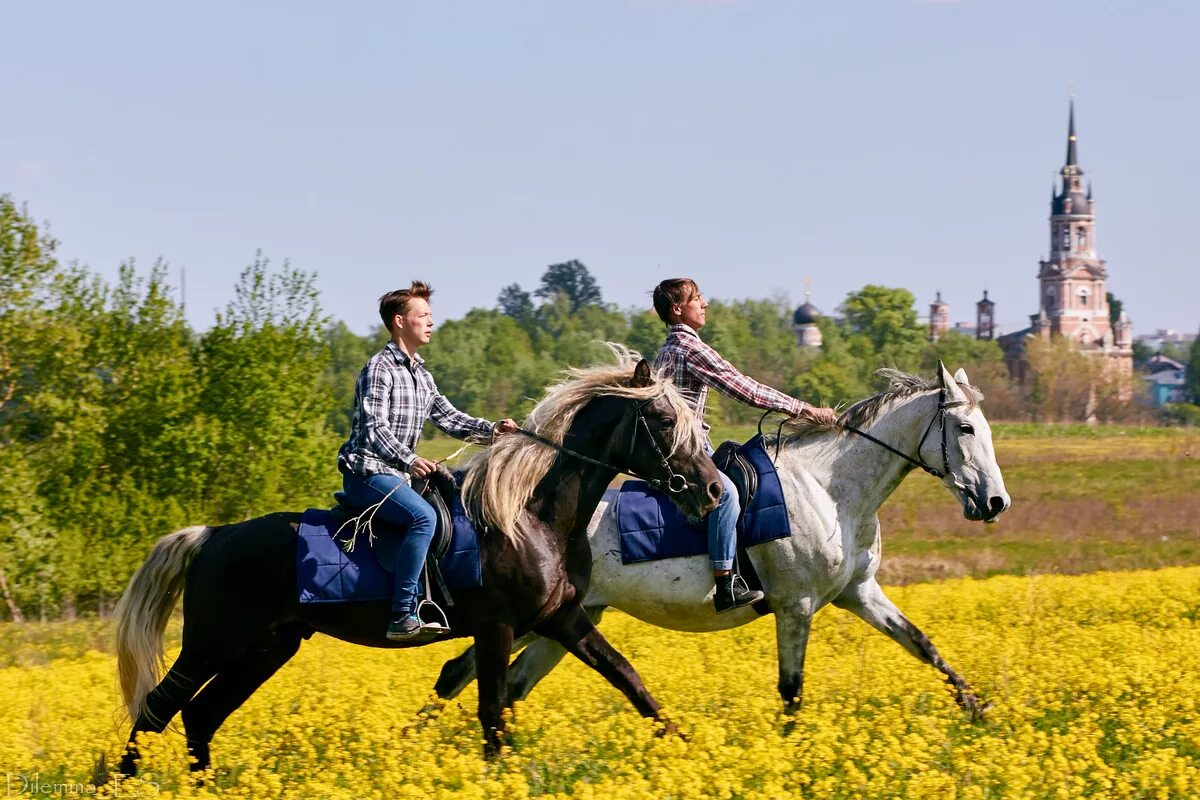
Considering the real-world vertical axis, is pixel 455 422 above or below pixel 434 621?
above

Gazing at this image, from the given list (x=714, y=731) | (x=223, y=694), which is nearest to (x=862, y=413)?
(x=714, y=731)

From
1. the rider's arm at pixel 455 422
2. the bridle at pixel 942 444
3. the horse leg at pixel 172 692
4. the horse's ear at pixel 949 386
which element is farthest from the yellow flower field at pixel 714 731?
the horse's ear at pixel 949 386

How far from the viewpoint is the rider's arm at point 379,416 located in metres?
7.83

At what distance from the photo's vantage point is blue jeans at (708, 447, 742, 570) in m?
8.87

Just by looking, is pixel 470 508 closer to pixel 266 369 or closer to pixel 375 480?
pixel 375 480

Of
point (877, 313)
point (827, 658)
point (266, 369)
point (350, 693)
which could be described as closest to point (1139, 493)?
point (266, 369)

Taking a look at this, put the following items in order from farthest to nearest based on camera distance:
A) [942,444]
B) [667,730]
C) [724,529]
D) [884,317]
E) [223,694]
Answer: [884,317]
[942,444]
[724,529]
[223,694]
[667,730]

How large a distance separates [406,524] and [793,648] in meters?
2.55

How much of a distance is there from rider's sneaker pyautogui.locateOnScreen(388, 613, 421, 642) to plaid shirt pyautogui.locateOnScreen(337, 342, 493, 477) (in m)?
0.75

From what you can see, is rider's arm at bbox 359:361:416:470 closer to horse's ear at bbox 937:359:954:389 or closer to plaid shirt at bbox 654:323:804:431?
plaid shirt at bbox 654:323:804:431

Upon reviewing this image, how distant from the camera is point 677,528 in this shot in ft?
29.8

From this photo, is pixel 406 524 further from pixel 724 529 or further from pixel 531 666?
pixel 724 529

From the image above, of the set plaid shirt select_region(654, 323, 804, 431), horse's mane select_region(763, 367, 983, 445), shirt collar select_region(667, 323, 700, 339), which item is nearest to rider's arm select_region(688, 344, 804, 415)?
plaid shirt select_region(654, 323, 804, 431)

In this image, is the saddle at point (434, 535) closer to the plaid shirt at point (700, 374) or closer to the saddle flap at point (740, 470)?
the plaid shirt at point (700, 374)
